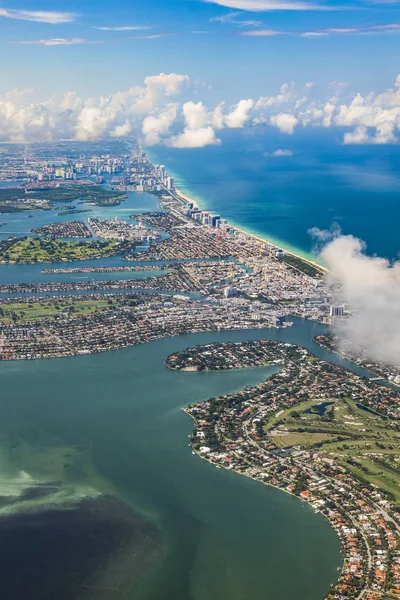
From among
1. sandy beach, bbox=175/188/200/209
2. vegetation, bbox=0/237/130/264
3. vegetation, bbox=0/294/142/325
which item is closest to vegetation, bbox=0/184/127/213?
sandy beach, bbox=175/188/200/209

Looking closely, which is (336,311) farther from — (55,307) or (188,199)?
(188,199)

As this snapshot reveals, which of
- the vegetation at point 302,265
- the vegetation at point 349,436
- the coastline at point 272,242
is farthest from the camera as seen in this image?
the coastline at point 272,242

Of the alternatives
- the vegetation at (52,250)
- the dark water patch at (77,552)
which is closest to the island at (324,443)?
the dark water patch at (77,552)

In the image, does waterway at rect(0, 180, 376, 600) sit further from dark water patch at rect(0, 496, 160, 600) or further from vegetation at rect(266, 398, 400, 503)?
vegetation at rect(266, 398, 400, 503)

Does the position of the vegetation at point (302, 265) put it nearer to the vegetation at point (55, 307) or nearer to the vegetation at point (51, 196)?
the vegetation at point (55, 307)

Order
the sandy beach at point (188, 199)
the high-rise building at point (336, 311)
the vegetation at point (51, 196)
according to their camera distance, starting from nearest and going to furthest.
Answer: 1. the high-rise building at point (336, 311)
2. the vegetation at point (51, 196)
3. the sandy beach at point (188, 199)

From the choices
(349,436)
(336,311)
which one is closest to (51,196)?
(336,311)
